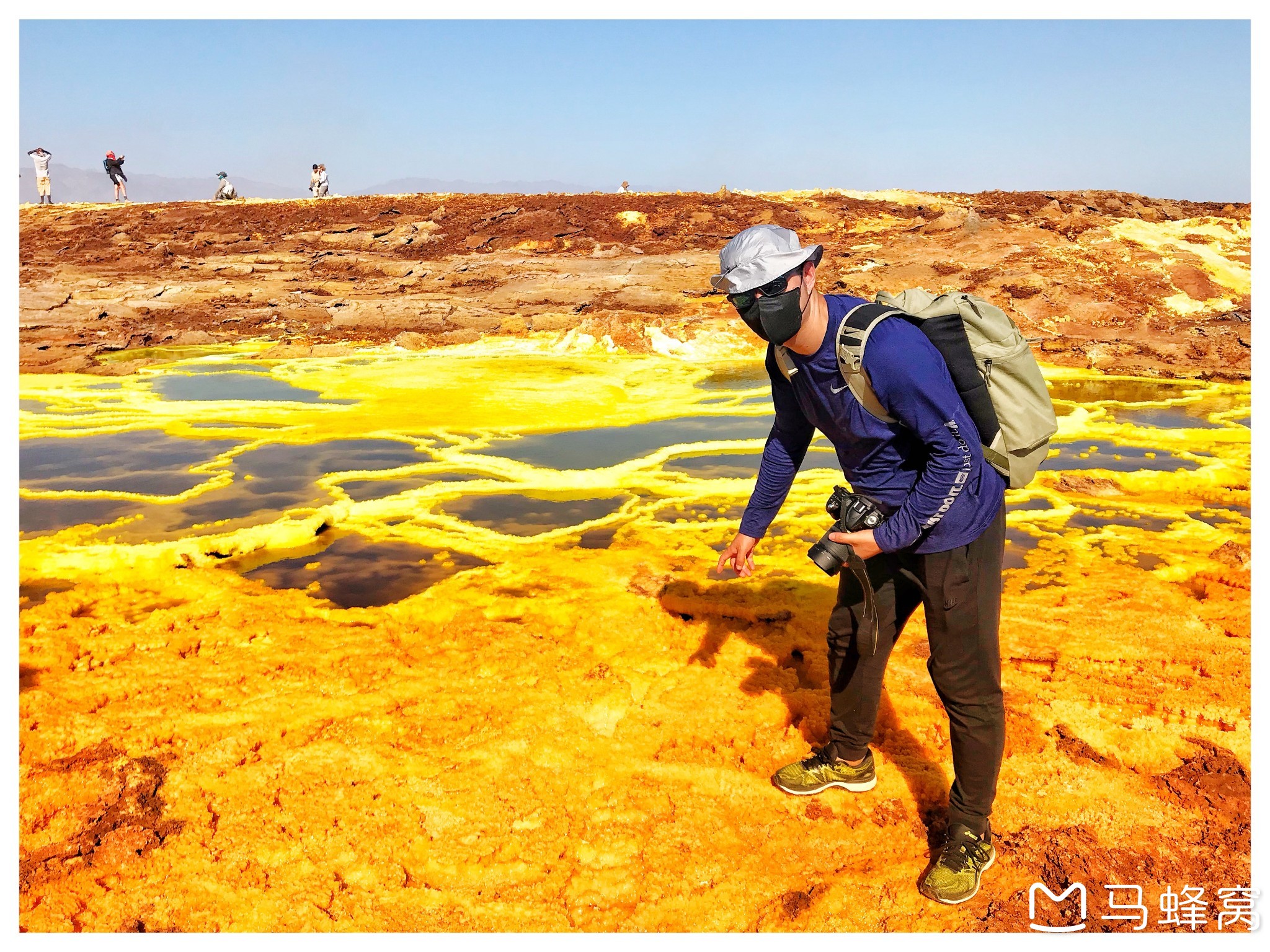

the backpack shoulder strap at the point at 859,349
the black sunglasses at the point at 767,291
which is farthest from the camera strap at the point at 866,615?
the black sunglasses at the point at 767,291

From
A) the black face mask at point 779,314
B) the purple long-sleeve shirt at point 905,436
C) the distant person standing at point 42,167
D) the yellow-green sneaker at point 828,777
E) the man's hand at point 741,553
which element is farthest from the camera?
the distant person standing at point 42,167

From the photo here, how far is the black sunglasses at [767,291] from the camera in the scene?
2477 millimetres

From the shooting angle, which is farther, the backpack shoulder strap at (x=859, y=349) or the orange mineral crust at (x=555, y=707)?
the orange mineral crust at (x=555, y=707)

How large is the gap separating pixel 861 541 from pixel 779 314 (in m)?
0.74

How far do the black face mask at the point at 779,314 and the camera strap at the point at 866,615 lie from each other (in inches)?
29.9

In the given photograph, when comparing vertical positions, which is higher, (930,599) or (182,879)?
(930,599)

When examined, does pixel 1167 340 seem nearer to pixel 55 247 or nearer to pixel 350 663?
pixel 350 663

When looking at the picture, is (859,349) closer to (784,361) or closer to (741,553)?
(784,361)

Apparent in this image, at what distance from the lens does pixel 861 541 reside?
2555 millimetres

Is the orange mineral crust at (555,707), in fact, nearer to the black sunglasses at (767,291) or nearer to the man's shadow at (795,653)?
the man's shadow at (795,653)

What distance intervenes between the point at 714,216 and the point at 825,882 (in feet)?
79.9

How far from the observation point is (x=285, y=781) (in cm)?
348

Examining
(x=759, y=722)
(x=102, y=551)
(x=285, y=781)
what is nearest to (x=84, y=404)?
(x=102, y=551)

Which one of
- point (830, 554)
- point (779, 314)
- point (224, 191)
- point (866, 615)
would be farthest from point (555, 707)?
point (224, 191)
